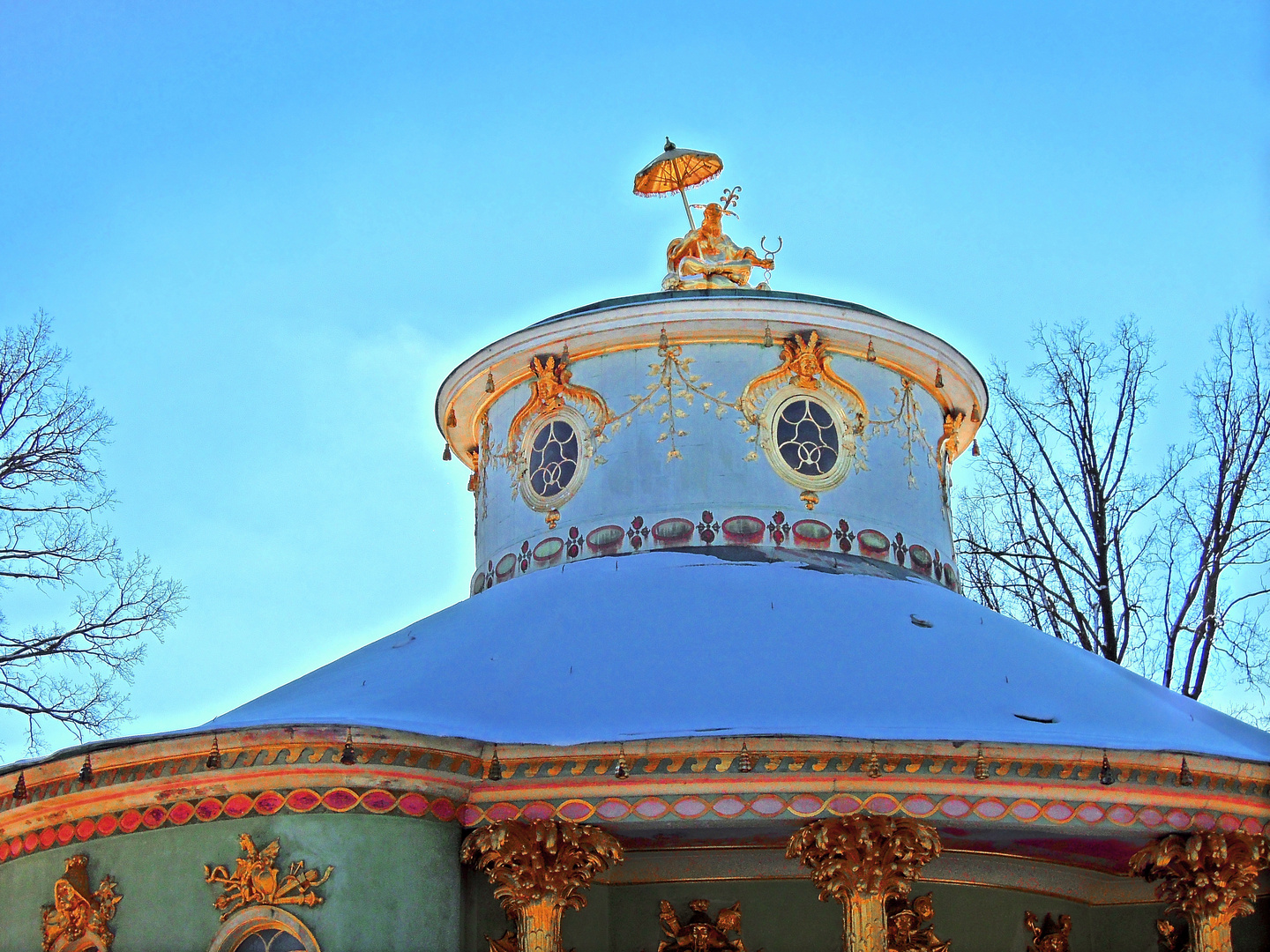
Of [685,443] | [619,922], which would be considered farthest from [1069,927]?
[685,443]

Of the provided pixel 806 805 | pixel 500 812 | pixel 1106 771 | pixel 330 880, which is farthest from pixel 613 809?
pixel 1106 771

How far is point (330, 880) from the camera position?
41.8 feet

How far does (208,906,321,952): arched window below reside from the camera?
12.7m

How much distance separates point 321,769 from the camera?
12820 millimetres

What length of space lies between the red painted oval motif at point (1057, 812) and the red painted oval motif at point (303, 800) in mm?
5339

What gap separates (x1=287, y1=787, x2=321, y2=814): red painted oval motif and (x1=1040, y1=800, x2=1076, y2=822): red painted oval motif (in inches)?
210

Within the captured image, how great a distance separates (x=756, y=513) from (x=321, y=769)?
5.24m

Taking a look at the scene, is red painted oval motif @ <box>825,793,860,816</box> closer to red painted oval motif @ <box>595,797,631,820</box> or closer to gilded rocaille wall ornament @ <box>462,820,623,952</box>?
red painted oval motif @ <box>595,797,631,820</box>

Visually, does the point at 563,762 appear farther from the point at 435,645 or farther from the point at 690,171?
the point at 690,171

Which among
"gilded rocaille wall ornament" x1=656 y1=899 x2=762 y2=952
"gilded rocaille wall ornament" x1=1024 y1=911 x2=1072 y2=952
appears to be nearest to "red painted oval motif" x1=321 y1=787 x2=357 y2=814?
"gilded rocaille wall ornament" x1=656 y1=899 x2=762 y2=952

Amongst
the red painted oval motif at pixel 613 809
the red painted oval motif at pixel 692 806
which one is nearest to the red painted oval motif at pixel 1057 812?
the red painted oval motif at pixel 692 806

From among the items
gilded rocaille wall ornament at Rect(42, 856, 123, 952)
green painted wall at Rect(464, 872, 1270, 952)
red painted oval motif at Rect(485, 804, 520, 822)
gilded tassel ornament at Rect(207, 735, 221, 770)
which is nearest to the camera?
gilded tassel ornament at Rect(207, 735, 221, 770)

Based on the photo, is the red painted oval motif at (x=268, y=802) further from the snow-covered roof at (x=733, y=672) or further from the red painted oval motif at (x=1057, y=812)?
the red painted oval motif at (x=1057, y=812)

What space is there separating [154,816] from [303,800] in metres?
1.30
